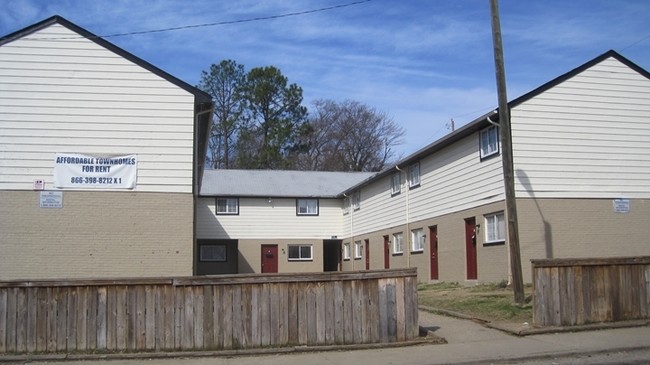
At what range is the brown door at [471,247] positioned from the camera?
74.8 feet

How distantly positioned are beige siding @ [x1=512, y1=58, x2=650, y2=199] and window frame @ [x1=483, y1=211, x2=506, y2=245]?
3.75 feet

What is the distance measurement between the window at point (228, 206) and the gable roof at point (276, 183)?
1.73 feet

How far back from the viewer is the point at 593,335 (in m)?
12.3

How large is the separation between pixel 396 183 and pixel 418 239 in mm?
3640

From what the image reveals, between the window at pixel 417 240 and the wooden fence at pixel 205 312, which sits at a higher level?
the window at pixel 417 240

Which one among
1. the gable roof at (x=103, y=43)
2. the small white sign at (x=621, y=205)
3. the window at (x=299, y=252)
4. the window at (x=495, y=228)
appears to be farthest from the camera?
the window at (x=299, y=252)

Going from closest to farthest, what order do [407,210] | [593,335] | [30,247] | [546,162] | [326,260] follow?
[593,335] → [30,247] → [546,162] → [407,210] → [326,260]

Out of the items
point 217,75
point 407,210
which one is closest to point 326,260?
point 407,210

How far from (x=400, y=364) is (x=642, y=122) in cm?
1548

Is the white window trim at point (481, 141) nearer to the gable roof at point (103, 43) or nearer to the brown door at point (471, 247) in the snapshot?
the brown door at point (471, 247)

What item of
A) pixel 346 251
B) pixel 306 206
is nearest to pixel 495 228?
pixel 306 206

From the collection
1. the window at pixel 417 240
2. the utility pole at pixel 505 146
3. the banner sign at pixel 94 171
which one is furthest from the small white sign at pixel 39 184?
the window at pixel 417 240

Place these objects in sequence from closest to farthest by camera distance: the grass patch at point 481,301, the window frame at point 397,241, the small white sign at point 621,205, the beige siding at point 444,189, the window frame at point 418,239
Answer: the grass patch at point 481,301 < the small white sign at point 621,205 < the beige siding at point 444,189 < the window frame at point 418,239 < the window frame at point 397,241

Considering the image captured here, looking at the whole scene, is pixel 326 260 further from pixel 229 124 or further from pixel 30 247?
pixel 30 247
